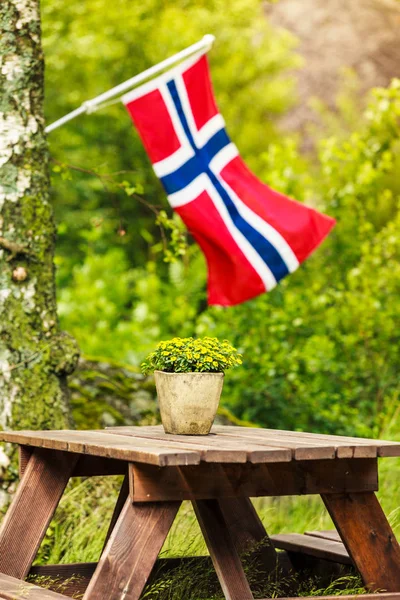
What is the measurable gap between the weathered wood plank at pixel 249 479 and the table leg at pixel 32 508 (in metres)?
0.65

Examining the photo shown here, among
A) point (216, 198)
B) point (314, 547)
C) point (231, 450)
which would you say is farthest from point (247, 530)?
point (216, 198)

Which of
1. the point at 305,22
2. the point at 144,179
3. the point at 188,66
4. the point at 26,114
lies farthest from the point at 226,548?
the point at 305,22

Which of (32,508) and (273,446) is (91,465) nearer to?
(32,508)

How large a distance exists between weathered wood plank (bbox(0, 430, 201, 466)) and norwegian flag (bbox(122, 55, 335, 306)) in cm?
209

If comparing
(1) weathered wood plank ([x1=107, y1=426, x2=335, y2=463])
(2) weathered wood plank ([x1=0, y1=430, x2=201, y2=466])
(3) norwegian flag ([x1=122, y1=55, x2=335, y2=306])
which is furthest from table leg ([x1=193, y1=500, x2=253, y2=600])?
(3) norwegian flag ([x1=122, y1=55, x2=335, y2=306])

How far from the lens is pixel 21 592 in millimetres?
2791

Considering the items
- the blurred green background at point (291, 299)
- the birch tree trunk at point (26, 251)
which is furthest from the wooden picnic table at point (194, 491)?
the blurred green background at point (291, 299)

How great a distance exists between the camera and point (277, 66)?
16.0 metres

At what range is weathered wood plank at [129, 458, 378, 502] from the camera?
2.63 m

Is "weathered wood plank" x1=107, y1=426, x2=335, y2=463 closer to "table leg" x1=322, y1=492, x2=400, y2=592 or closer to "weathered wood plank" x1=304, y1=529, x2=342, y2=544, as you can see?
"table leg" x1=322, y1=492, x2=400, y2=592

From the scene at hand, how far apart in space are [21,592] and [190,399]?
0.78 meters

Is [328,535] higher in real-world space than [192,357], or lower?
lower

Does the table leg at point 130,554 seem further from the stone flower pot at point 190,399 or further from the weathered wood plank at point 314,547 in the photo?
the weathered wood plank at point 314,547

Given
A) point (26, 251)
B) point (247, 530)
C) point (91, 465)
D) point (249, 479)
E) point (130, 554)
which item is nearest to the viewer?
point (130, 554)
